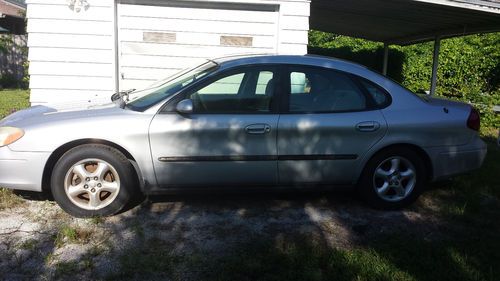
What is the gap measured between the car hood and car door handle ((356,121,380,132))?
7.24ft

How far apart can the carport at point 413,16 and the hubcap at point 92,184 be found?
5722 mm

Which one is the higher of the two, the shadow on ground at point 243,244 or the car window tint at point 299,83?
the car window tint at point 299,83

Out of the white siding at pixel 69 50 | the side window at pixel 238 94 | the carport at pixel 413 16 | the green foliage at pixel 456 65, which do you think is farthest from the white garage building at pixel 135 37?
the green foliage at pixel 456 65

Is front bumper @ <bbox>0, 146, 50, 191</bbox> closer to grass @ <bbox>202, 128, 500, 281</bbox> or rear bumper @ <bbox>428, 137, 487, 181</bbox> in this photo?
grass @ <bbox>202, 128, 500, 281</bbox>

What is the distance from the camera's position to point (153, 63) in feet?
25.3

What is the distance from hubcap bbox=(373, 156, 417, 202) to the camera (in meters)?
4.87

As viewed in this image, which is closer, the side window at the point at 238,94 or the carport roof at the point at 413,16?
the side window at the point at 238,94

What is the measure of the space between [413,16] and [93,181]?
7.34 m

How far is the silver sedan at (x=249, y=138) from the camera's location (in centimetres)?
438

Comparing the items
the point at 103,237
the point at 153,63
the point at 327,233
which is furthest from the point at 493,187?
the point at 153,63

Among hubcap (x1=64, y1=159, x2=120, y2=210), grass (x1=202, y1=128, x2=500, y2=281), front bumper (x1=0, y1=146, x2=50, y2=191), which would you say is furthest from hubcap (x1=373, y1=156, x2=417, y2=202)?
front bumper (x1=0, y1=146, x2=50, y2=191)

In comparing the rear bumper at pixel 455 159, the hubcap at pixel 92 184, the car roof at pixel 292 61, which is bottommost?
the hubcap at pixel 92 184

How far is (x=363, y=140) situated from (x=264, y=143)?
95cm

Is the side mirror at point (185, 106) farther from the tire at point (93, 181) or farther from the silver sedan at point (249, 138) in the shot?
the tire at point (93, 181)
